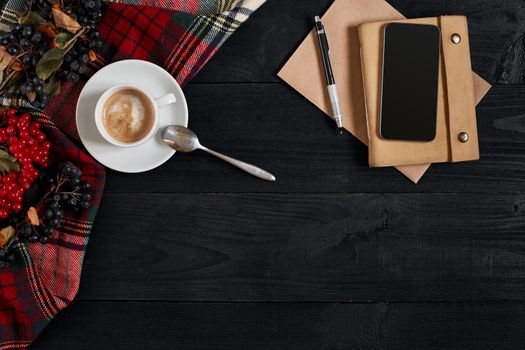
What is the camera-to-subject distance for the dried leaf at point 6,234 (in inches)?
33.4

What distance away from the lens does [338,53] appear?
910 millimetres

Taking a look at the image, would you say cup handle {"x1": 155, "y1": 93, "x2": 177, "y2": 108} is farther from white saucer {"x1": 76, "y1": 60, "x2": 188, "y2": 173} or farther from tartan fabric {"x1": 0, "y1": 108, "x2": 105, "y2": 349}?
tartan fabric {"x1": 0, "y1": 108, "x2": 105, "y2": 349}

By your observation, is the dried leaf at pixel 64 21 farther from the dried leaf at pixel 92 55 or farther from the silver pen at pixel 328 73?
the silver pen at pixel 328 73

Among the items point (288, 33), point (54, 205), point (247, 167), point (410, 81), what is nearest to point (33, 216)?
point (54, 205)

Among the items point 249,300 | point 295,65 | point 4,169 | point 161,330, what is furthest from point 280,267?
point 4,169

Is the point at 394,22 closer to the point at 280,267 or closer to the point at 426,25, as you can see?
the point at 426,25

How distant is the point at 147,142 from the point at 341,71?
0.31 metres

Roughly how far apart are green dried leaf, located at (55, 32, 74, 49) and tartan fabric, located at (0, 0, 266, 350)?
2.4 inches

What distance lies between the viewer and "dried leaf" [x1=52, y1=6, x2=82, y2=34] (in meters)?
0.83

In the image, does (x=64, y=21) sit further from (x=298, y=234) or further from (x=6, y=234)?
(x=298, y=234)

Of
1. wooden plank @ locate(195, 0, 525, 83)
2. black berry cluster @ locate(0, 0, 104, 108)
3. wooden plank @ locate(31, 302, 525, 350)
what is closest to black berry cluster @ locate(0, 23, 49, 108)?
black berry cluster @ locate(0, 0, 104, 108)

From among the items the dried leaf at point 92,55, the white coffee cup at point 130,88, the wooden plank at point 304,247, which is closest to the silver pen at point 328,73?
the wooden plank at point 304,247

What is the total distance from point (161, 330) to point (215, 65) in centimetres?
42

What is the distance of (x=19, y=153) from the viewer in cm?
83
